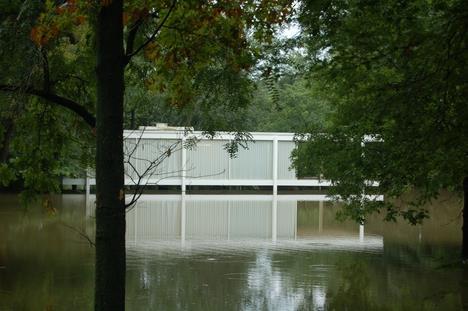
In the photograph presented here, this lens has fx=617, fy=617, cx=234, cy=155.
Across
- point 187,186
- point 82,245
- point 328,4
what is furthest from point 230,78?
point 187,186

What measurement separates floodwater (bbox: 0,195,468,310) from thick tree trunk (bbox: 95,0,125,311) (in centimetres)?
138

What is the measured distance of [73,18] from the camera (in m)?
2.90

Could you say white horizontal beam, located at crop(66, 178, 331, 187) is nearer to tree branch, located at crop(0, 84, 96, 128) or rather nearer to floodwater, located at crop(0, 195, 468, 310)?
floodwater, located at crop(0, 195, 468, 310)

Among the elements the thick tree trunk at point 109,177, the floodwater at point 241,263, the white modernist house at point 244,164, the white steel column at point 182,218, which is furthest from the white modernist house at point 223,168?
the thick tree trunk at point 109,177

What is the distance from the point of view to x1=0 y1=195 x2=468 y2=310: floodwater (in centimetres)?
930

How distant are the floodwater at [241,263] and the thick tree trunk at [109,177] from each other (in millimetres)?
1381

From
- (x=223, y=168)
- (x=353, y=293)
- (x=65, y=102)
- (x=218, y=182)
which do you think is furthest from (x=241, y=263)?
(x=218, y=182)

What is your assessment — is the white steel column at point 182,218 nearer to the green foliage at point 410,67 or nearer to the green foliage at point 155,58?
the green foliage at point 410,67

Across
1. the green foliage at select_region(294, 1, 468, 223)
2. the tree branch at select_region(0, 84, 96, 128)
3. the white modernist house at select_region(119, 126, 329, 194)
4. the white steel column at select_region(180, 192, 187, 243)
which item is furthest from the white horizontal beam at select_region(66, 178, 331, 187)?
the tree branch at select_region(0, 84, 96, 128)

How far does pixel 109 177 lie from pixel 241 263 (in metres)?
10.0

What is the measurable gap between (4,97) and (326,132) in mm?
6749

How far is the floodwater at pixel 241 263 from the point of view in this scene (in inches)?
366

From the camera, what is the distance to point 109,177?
2977 millimetres

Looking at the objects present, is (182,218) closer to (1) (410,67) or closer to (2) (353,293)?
(2) (353,293)
